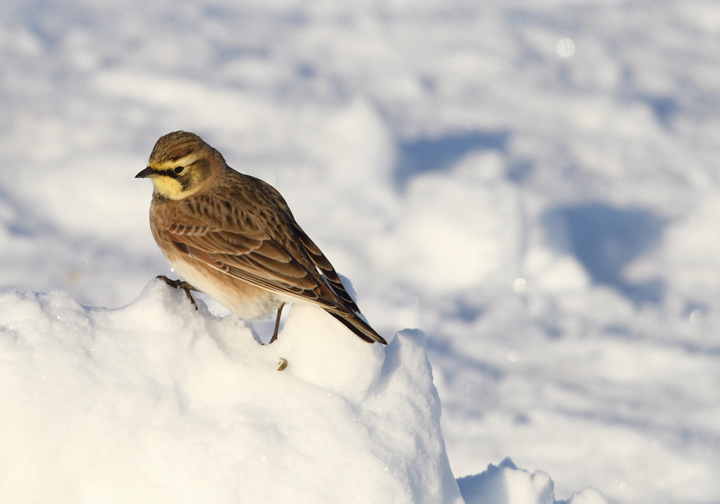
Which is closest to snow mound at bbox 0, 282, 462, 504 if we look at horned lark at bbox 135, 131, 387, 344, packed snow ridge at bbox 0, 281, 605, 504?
packed snow ridge at bbox 0, 281, 605, 504

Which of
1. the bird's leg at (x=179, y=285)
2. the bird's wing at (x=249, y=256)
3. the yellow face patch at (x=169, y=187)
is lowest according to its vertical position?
the bird's leg at (x=179, y=285)

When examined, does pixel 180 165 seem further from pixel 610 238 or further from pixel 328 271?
pixel 610 238

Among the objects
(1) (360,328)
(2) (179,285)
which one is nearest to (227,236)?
(2) (179,285)

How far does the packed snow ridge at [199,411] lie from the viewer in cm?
246

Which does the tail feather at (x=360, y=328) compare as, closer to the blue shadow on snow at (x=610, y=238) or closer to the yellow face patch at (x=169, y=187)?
the yellow face patch at (x=169, y=187)

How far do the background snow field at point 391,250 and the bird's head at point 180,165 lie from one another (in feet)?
2.35

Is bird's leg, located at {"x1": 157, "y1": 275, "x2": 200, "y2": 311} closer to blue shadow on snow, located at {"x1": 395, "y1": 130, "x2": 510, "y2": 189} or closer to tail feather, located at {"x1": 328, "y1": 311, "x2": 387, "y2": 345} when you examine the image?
tail feather, located at {"x1": 328, "y1": 311, "x2": 387, "y2": 345}

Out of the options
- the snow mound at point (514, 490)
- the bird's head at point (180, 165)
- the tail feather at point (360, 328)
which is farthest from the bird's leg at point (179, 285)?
the snow mound at point (514, 490)

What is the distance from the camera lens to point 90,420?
8.26ft

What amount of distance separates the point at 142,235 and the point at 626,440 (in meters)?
5.26

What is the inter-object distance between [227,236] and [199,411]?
1.09 m

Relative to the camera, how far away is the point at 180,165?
362cm

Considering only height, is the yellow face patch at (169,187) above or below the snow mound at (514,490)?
above

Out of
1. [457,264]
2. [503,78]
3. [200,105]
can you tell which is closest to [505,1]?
[503,78]
